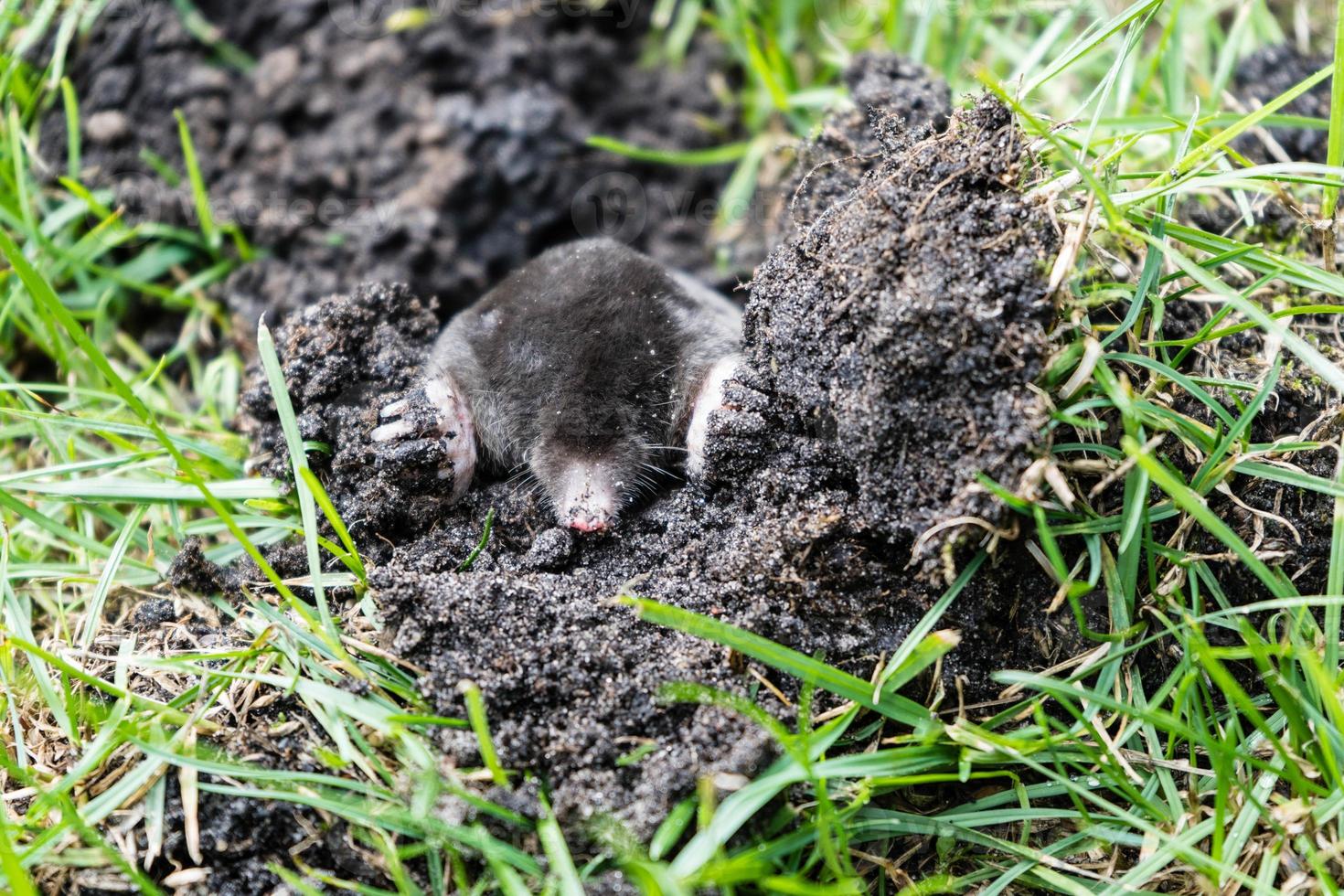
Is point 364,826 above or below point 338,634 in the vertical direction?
below

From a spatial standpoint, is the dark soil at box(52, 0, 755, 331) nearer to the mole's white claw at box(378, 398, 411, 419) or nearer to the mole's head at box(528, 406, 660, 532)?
the mole's white claw at box(378, 398, 411, 419)

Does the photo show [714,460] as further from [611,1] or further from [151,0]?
[151,0]

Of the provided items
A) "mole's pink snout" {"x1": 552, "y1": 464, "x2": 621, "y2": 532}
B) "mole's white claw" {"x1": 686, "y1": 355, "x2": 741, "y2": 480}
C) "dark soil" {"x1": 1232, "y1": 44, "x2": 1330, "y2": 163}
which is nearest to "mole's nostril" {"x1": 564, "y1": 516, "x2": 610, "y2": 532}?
"mole's pink snout" {"x1": 552, "y1": 464, "x2": 621, "y2": 532}

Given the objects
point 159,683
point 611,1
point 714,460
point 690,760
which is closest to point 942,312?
point 714,460

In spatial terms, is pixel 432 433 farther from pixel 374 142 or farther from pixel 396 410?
pixel 374 142

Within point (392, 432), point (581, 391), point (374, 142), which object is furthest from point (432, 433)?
point (374, 142)

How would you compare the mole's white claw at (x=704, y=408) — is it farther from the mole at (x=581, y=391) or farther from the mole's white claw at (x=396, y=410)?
the mole's white claw at (x=396, y=410)
